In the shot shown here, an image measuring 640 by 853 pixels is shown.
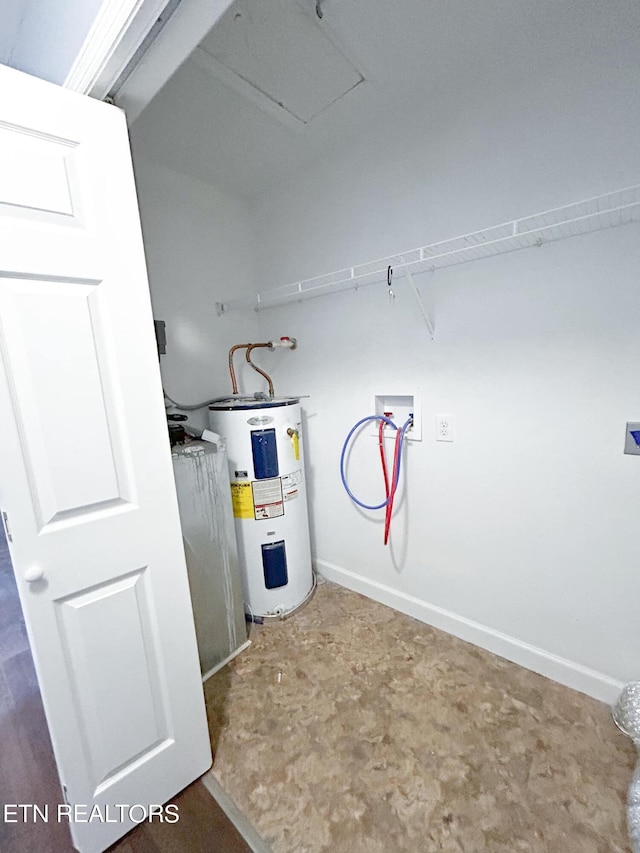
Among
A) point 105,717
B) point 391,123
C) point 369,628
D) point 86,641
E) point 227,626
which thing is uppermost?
point 391,123

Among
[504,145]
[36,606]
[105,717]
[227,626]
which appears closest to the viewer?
[36,606]

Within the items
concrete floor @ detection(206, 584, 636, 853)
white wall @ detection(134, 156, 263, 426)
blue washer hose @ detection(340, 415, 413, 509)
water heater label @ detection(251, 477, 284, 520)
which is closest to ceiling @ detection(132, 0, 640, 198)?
white wall @ detection(134, 156, 263, 426)

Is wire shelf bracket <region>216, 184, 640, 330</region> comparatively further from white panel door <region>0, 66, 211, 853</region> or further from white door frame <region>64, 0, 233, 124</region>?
white panel door <region>0, 66, 211, 853</region>

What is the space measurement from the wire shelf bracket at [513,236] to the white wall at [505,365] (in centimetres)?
5

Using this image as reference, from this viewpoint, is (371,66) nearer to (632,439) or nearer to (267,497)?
(632,439)

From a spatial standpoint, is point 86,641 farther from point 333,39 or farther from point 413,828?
point 333,39

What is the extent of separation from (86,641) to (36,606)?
0.59 ft

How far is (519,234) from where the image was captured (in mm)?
1167

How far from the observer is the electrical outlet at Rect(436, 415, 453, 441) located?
164cm

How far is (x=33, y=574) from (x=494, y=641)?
1.87m

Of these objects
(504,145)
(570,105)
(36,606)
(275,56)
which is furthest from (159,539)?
(570,105)

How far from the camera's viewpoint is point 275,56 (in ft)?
4.06

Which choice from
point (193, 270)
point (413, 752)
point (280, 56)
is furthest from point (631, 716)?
point (193, 270)

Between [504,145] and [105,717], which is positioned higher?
[504,145]
